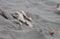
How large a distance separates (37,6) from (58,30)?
1427mm

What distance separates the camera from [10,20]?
4344 millimetres

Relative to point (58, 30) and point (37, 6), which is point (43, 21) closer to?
point (58, 30)

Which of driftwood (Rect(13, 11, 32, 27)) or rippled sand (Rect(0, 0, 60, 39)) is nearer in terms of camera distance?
rippled sand (Rect(0, 0, 60, 39))

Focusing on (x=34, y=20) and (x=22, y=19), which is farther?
(x=34, y=20)

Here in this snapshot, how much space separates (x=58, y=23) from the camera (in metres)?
4.47

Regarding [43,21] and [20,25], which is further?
[43,21]

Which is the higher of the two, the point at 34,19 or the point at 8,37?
the point at 34,19

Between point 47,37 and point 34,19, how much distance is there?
95 centimetres

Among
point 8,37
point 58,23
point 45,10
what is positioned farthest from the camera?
point 45,10

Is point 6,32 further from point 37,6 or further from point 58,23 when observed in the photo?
point 37,6

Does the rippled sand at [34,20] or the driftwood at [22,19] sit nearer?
the rippled sand at [34,20]

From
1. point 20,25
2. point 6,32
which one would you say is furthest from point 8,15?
point 6,32

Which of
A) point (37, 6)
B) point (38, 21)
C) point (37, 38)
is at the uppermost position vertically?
point (37, 6)

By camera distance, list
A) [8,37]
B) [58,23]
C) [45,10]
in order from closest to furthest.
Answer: [8,37] < [58,23] < [45,10]
